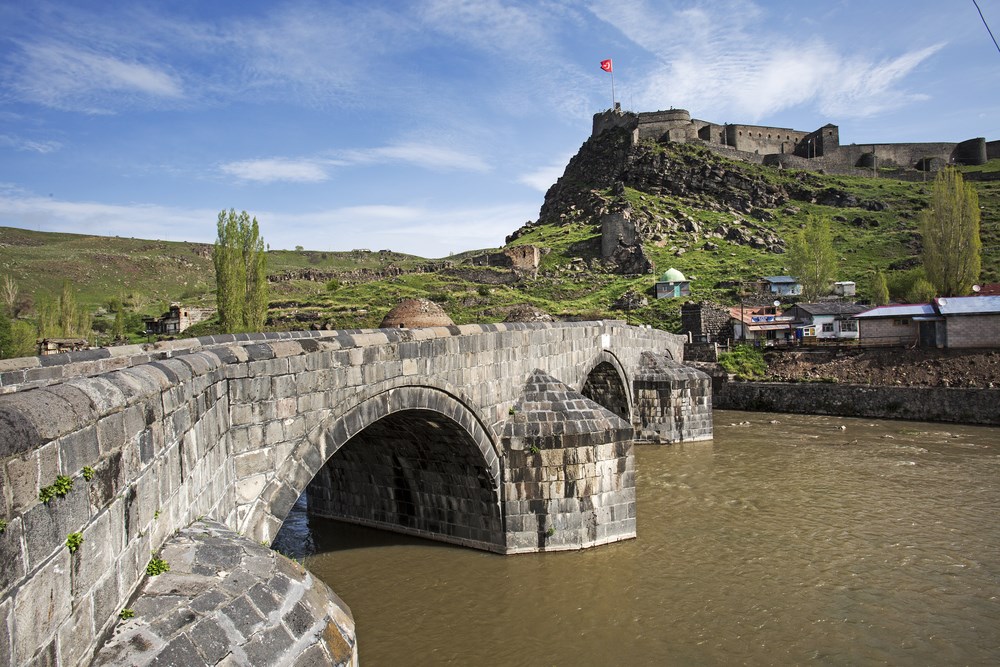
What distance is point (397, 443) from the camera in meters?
12.4

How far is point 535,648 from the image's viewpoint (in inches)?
357

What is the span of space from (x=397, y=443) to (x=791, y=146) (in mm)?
96626

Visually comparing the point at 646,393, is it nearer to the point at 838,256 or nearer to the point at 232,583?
the point at 232,583

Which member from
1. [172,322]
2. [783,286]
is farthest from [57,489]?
[783,286]

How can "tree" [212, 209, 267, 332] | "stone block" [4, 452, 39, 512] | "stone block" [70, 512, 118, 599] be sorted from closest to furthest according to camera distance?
"stone block" [4, 452, 39, 512]
"stone block" [70, 512, 118, 599]
"tree" [212, 209, 267, 332]

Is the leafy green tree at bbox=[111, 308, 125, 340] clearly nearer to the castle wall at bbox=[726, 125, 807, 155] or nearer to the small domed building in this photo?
the small domed building

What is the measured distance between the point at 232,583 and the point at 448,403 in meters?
6.60

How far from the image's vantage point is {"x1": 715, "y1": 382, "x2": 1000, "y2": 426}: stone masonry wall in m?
25.8

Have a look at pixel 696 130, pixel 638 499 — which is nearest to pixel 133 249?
pixel 696 130

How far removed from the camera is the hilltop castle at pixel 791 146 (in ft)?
286

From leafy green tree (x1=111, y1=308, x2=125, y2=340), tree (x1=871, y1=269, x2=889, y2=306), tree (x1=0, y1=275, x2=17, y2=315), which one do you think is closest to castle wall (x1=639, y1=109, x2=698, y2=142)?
tree (x1=871, y1=269, x2=889, y2=306)

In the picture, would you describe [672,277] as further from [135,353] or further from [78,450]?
[78,450]

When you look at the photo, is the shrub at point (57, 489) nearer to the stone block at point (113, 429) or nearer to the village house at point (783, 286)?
the stone block at point (113, 429)

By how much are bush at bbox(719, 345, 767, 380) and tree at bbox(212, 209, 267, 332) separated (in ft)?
80.2
